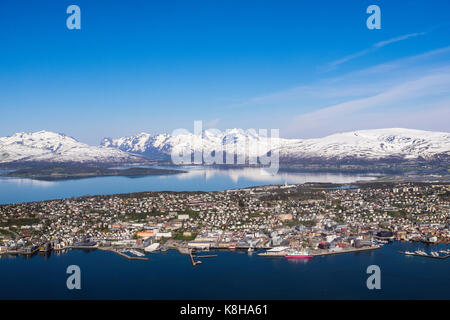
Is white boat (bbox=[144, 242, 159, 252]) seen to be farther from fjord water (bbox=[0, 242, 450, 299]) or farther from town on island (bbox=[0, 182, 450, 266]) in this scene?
fjord water (bbox=[0, 242, 450, 299])

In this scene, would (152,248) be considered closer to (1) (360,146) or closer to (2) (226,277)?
(2) (226,277)

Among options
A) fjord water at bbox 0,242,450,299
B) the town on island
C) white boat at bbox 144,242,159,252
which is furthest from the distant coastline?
fjord water at bbox 0,242,450,299

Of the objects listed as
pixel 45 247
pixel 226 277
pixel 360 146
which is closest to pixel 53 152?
pixel 360 146

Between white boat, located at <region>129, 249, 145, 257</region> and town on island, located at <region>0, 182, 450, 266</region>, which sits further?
town on island, located at <region>0, 182, 450, 266</region>

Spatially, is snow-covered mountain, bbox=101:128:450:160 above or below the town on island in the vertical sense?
above

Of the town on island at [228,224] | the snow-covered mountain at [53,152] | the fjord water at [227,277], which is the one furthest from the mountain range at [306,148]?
the fjord water at [227,277]
